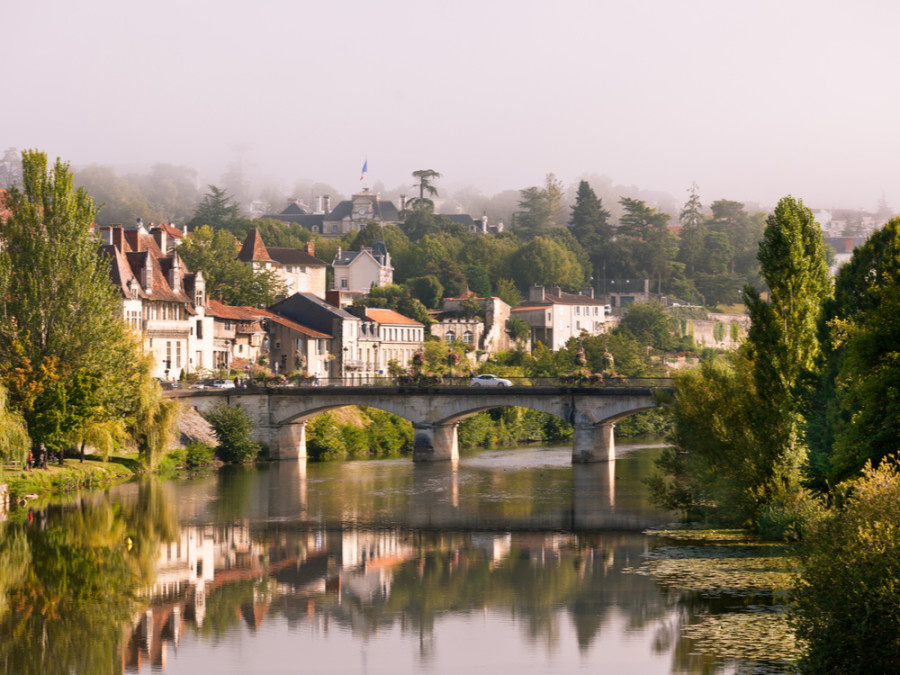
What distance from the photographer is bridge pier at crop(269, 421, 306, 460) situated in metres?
81.9

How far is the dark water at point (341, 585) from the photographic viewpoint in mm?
29453

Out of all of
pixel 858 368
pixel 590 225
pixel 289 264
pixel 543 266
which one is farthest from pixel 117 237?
pixel 590 225

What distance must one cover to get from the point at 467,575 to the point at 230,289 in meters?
81.2

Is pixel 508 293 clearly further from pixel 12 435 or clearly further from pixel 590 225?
pixel 12 435

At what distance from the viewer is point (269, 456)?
8138 centimetres

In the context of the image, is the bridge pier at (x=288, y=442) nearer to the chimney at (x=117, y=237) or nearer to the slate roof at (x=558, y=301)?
the chimney at (x=117, y=237)

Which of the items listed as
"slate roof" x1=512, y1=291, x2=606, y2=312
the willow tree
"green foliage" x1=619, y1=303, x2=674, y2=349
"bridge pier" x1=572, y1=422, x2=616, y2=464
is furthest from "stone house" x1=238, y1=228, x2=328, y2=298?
the willow tree

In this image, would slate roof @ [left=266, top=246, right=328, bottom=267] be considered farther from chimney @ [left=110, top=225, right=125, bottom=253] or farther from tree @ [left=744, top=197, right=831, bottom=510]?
tree @ [left=744, top=197, right=831, bottom=510]

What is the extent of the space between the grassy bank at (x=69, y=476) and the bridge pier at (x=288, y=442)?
582 inches

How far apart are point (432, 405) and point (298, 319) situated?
3593 centimetres

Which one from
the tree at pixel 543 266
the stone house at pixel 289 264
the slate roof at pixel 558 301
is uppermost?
the tree at pixel 543 266

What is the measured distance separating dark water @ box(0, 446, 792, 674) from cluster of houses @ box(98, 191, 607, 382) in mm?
21446

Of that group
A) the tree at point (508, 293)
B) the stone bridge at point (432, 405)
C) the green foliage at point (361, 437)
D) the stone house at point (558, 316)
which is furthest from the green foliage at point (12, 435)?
the tree at point (508, 293)

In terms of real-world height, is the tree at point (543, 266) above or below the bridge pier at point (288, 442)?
above
